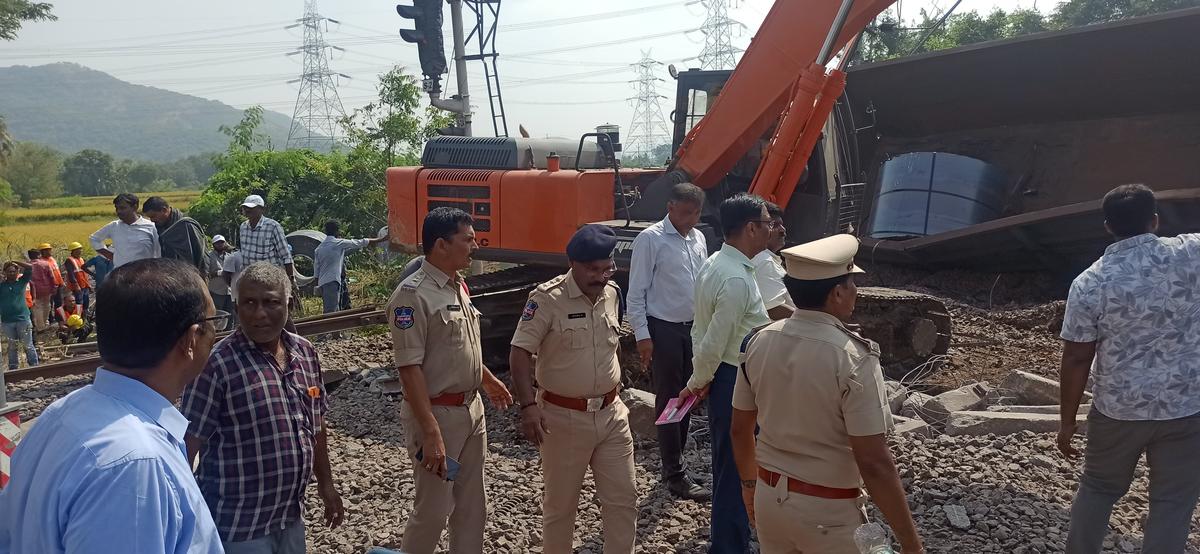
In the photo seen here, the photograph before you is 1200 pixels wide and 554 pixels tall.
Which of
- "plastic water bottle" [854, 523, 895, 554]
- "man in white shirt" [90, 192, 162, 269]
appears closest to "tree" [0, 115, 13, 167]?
"man in white shirt" [90, 192, 162, 269]

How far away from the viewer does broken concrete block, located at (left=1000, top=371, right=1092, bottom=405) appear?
5.38 metres

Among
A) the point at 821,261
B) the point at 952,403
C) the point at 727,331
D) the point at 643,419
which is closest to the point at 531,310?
the point at 727,331

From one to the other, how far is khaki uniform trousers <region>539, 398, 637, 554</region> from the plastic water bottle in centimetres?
140

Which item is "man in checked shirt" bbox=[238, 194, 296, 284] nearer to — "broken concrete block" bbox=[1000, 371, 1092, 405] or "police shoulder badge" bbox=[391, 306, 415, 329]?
"police shoulder badge" bbox=[391, 306, 415, 329]

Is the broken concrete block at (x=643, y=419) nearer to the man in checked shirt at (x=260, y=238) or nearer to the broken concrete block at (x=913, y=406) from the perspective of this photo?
the broken concrete block at (x=913, y=406)

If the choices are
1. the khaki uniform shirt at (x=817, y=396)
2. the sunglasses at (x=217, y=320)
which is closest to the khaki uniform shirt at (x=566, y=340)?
the khaki uniform shirt at (x=817, y=396)

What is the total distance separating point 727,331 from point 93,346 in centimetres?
837

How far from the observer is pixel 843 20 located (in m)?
6.08

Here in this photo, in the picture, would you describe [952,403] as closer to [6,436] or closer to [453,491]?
[453,491]

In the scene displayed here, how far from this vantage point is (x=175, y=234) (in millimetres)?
7465

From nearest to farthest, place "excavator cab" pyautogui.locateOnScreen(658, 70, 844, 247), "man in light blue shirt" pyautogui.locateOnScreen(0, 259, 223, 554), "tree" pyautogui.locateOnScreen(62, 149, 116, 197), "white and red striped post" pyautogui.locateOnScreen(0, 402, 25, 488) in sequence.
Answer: "man in light blue shirt" pyautogui.locateOnScreen(0, 259, 223, 554)
"white and red striped post" pyautogui.locateOnScreen(0, 402, 25, 488)
"excavator cab" pyautogui.locateOnScreen(658, 70, 844, 247)
"tree" pyautogui.locateOnScreen(62, 149, 116, 197)

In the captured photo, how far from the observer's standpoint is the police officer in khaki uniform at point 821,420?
2.33 meters

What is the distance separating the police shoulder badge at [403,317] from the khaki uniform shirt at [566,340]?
47 centimetres

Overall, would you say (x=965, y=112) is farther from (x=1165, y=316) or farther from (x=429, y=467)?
(x=429, y=467)
